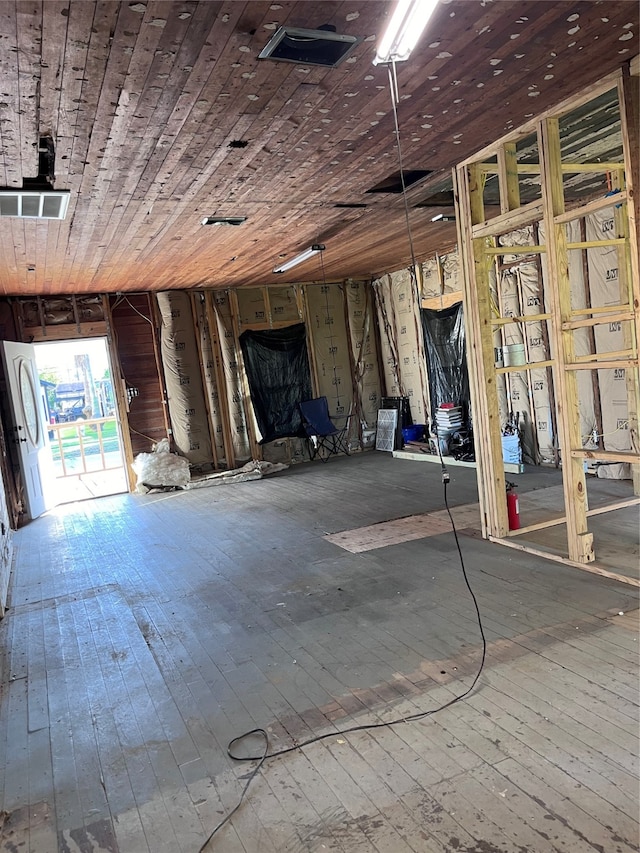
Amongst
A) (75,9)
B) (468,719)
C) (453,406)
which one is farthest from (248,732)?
(453,406)

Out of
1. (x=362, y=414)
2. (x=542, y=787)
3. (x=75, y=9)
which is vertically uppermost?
(x=75, y=9)

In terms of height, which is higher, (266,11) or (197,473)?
(266,11)

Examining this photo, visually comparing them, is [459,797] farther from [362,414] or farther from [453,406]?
[362,414]

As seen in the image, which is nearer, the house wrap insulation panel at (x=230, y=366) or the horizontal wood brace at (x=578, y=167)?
the horizontal wood brace at (x=578, y=167)

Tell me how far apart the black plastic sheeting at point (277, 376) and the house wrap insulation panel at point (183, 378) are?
0.84 metres

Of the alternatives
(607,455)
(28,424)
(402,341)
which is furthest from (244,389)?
(607,455)

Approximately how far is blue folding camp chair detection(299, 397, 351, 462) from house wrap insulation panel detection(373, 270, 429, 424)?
44.9 inches

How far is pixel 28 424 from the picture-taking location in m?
7.81

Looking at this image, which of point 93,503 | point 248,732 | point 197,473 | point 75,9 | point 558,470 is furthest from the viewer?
point 197,473

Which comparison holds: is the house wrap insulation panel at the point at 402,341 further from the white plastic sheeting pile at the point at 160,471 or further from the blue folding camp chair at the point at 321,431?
the white plastic sheeting pile at the point at 160,471

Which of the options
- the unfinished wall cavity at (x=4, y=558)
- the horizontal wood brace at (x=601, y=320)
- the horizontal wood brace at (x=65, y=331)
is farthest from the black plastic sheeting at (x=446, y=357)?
the unfinished wall cavity at (x=4, y=558)

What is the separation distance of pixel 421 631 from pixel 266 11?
10.1 ft

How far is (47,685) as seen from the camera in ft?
10.3

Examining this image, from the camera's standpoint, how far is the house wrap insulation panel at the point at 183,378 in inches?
364
